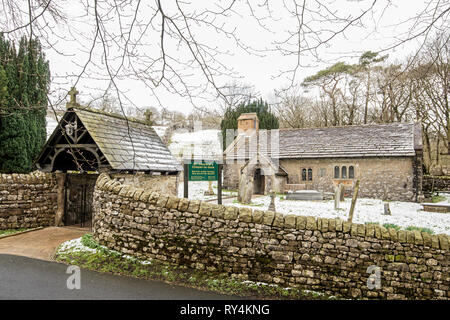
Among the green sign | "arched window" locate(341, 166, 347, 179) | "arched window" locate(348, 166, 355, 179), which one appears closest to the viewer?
the green sign

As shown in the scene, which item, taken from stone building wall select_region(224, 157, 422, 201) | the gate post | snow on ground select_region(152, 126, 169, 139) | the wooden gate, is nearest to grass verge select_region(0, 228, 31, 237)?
the gate post

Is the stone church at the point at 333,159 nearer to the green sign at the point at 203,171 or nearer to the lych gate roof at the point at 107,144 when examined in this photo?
the green sign at the point at 203,171

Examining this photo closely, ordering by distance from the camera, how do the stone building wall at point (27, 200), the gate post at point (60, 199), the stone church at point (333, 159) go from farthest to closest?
the stone church at point (333, 159), the gate post at point (60, 199), the stone building wall at point (27, 200)

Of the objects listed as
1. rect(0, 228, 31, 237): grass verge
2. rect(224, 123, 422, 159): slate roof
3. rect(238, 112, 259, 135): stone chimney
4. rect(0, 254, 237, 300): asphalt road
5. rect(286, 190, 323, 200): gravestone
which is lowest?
rect(0, 254, 237, 300): asphalt road

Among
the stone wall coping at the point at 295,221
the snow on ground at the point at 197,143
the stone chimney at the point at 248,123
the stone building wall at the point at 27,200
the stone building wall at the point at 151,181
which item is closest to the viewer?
the stone wall coping at the point at 295,221

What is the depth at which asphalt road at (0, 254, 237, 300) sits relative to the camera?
4.85m

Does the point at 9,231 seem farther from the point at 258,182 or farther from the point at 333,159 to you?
the point at 333,159

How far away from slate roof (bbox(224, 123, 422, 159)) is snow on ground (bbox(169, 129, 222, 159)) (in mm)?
Result: 8177

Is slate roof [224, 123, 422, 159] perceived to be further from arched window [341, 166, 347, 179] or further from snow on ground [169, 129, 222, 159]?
snow on ground [169, 129, 222, 159]

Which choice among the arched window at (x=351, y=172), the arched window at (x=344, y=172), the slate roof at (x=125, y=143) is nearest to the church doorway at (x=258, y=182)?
the arched window at (x=344, y=172)

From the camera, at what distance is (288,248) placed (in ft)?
17.8

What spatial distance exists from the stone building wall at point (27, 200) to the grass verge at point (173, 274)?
3815mm

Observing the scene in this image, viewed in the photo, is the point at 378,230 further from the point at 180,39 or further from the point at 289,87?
the point at 180,39

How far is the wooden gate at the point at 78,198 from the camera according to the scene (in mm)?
10586
